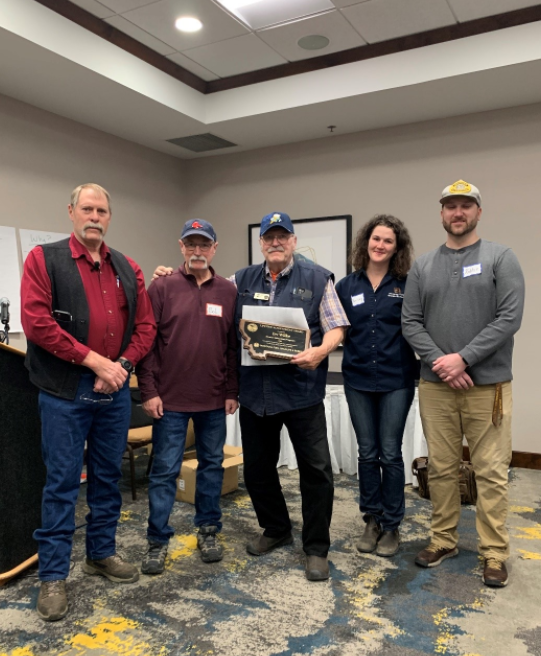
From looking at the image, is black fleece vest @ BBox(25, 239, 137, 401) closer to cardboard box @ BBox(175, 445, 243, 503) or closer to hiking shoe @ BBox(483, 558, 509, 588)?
cardboard box @ BBox(175, 445, 243, 503)

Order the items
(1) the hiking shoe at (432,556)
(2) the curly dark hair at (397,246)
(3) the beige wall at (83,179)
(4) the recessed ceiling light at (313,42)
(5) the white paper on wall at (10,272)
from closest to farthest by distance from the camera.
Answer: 1. (1) the hiking shoe at (432,556)
2. (2) the curly dark hair at (397,246)
3. (4) the recessed ceiling light at (313,42)
4. (5) the white paper on wall at (10,272)
5. (3) the beige wall at (83,179)

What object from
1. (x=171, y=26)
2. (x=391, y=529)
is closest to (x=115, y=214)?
(x=171, y=26)

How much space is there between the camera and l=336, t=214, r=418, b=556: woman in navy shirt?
2.58 meters

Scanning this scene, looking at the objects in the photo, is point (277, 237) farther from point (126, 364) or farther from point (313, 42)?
point (313, 42)

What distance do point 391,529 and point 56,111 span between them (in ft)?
13.2

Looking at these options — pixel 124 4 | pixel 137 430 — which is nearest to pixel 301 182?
pixel 124 4

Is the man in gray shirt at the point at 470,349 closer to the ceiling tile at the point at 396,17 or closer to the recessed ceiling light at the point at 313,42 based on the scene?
the ceiling tile at the point at 396,17

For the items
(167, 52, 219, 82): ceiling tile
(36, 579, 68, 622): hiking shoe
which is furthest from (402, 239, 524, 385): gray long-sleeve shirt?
(167, 52, 219, 82): ceiling tile

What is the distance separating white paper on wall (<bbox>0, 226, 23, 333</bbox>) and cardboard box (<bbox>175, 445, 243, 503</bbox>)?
1.79m

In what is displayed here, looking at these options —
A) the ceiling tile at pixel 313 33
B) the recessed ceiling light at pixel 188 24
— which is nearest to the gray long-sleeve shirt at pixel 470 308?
the ceiling tile at pixel 313 33

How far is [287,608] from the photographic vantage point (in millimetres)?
2174

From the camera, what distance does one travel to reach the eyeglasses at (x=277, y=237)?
2.37 metres

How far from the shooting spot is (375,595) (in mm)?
2271

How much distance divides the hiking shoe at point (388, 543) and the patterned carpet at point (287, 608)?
42mm
